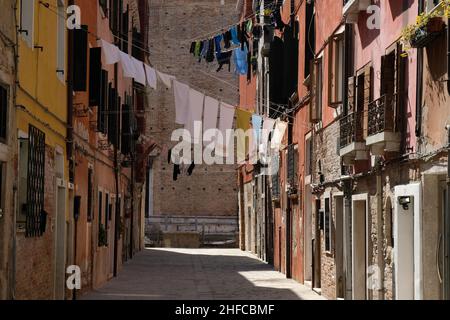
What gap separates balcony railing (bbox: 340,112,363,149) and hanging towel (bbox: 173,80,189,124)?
11.3 feet

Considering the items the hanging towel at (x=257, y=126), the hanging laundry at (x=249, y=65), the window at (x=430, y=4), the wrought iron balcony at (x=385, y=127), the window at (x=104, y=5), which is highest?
the hanging laundry at (x=249, y=65)

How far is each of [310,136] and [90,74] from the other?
17.0ft

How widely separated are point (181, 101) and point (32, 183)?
17.9 ft

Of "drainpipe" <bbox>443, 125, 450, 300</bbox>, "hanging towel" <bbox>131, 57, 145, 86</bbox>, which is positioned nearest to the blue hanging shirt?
"hanging towel" <bbox>131, 57, 145, 86</bbox>

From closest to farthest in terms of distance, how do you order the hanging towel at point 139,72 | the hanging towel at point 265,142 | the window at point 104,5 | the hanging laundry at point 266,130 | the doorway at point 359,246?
the doorway at point 359,246, the hanging towel at point 139,72, the window at point 104,5, the hanging laundry at point 266,130, the hanging towel at point 265,142

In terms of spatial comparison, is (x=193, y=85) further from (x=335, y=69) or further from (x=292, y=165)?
(x=335, y=69)

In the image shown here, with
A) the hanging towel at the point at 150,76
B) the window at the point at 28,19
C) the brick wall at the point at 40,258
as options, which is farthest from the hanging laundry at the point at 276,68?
the window at the point at 28,19

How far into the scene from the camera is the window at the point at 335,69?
17.3 m

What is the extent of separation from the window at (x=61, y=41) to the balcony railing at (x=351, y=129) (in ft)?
15.1

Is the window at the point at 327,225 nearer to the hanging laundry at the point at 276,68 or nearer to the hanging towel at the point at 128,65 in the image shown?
the hanging towel at the point at 128,65

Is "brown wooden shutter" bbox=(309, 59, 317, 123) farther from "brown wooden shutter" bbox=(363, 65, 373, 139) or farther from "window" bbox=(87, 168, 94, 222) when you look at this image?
"brown wooden shutter" bbox=(363, 65, 373, 139)

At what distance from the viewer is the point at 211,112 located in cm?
1856

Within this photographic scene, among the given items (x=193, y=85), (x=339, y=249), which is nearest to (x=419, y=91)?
(x=339, y=249)

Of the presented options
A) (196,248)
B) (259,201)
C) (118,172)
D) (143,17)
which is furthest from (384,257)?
(196,248)
